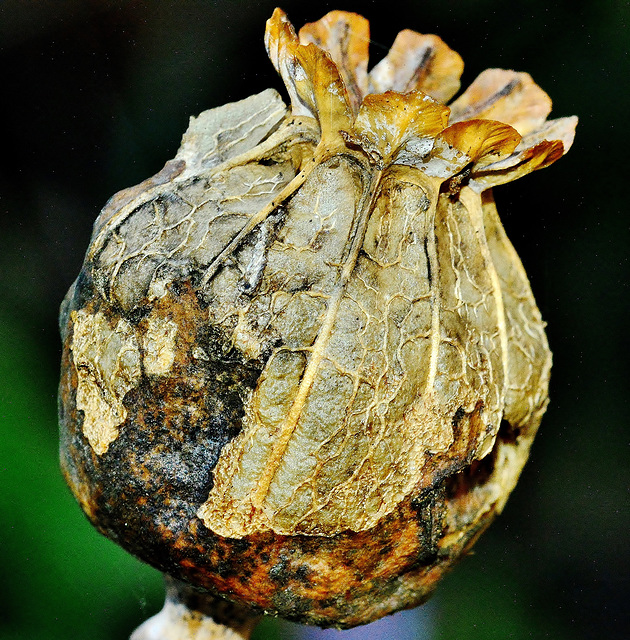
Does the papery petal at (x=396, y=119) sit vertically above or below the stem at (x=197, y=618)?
above

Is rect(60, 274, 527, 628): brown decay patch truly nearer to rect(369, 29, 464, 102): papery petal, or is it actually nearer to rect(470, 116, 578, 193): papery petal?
rect(470, 116, 578, 193): papery petal

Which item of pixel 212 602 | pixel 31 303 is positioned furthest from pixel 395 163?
pixel 31 303

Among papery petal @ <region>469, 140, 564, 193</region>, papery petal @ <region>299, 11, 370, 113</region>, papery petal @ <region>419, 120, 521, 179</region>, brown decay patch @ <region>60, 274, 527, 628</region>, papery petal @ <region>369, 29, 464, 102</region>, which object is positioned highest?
papery petal @ <region>299, 11, 370, 113</region>

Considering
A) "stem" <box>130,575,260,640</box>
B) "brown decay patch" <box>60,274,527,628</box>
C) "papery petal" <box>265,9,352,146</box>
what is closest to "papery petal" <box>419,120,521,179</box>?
"papery petal" <box>265,9,352,146</box>

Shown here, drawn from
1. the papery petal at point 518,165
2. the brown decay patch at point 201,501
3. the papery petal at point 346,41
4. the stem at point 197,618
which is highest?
the papery petal at point 346,41

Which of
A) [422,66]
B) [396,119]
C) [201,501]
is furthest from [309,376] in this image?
[422,66]

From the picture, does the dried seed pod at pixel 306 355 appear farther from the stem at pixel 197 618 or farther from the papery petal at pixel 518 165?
the stem at pixel 197 618

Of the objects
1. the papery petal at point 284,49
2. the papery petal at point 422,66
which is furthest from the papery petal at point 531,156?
the papery petal at point 284,49

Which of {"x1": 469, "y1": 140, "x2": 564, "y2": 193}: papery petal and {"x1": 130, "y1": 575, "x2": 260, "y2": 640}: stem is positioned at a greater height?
{"x1": 469, "y1": 140, "x2": 564, "y2": 193}: papery petal
